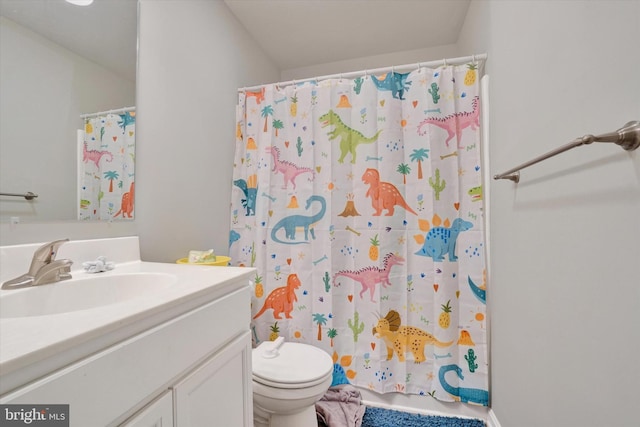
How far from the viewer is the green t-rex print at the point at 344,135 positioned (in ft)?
5.12

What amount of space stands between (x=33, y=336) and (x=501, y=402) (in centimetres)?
170

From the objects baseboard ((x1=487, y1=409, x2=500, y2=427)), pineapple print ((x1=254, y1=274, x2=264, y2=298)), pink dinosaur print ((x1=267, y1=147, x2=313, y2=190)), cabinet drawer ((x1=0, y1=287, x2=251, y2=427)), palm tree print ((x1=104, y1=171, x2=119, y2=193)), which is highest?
pink dinosaur print ((x1=267, y1=147, x2=313, y2=190))

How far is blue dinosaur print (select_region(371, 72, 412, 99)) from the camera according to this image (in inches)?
59.6

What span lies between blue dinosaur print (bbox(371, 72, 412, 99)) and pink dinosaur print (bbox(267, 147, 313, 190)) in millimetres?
661

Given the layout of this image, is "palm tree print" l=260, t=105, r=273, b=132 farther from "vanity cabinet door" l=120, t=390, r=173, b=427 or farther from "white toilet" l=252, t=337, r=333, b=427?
"vanity cabinet door" l=120, t=390, r=173, b=427

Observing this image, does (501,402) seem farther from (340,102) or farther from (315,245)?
(340,102)

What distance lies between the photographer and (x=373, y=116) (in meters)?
1.55

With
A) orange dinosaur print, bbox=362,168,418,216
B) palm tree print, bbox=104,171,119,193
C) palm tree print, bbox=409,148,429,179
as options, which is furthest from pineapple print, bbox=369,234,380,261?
palm tree print, bbox=104,171,119,193

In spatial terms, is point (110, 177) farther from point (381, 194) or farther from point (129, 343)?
point (381, 194)

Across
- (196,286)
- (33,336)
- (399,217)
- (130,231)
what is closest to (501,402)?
(399,217)

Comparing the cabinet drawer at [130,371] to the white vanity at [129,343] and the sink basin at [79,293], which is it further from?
the sink basin at [79,293]

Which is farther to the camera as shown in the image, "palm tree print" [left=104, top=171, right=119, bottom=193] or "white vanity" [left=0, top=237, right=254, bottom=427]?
"palm tree print" [left=104, top=171, right=119, bottom=193]

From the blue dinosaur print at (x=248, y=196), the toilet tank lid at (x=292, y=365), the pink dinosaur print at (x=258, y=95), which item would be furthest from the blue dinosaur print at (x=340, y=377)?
the pink dinosaur print at (x=258, y=95)

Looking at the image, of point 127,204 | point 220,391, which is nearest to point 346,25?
point 127,204
